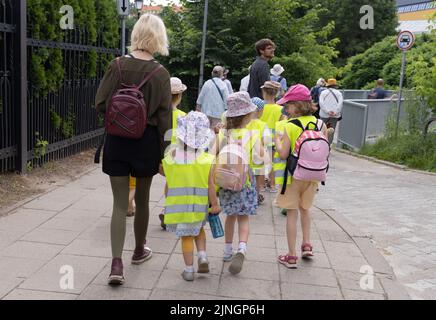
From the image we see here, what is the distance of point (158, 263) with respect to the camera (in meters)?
4.52

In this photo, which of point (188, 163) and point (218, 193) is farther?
point (218, 193)

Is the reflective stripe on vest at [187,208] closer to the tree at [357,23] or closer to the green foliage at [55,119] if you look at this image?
the green foliage at [55,119]

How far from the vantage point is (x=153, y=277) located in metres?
4.18

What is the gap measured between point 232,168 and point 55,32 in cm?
475

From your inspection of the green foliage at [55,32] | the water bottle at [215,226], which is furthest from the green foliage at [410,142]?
the water bottle at [215,226]

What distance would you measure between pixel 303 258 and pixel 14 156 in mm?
4154

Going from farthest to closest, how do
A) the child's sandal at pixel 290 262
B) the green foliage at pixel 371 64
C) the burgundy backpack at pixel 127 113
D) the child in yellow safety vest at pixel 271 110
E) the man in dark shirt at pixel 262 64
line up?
1. the green foliage at pixel 371 64
2. the man in dark shirt at pixel 262 64
3. the child in yellow safety vest at pixel 271 110
4. the child's sandal at pixel 290 262
5. the burgundy backpack at pixel 127 113

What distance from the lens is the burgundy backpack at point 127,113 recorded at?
3.73 metres

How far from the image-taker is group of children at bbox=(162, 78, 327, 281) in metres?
4.04

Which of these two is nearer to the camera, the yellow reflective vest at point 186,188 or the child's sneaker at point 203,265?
the yellow reflective vest at point 186,188

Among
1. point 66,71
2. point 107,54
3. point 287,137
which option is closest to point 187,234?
point 287,137

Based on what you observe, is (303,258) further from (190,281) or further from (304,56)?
(304,56)

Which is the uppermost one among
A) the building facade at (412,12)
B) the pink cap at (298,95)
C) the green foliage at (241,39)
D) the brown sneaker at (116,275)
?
the building facade at (412,12)
